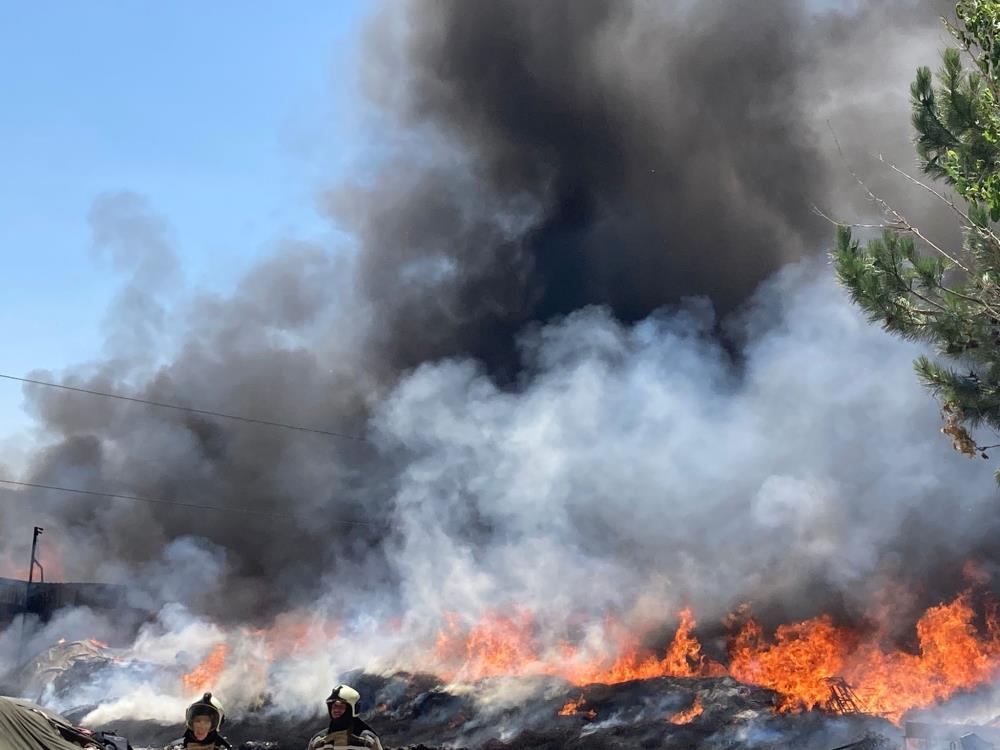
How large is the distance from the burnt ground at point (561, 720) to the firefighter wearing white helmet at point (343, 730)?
18498 mm

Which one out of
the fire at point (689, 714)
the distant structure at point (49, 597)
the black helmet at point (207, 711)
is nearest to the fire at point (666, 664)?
the fire at point (689, 714)

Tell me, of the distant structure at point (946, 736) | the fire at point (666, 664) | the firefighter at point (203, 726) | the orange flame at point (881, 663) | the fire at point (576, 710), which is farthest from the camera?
the fire at point (666, 664)

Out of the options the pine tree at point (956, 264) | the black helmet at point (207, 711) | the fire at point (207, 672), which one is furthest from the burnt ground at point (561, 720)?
the black helmet at point (207, 711)

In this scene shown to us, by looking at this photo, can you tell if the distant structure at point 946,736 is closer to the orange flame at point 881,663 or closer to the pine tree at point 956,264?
the orange flame at point 881,663

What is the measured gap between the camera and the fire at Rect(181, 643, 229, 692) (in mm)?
39375

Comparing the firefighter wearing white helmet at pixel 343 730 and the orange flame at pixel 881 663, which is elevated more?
the orange flame at pixel 881 663

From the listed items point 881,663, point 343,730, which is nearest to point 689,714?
point 881,663

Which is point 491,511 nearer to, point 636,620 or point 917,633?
point 636,620

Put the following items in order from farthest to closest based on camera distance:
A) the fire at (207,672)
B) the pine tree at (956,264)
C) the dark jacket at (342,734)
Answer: the fire at (207,672) → the pine tree at (956,264) → the dark jacket at (342,734)

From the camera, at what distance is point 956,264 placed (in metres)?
14.4

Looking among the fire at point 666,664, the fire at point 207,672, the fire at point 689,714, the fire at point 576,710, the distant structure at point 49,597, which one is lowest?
the fire at point 689,714

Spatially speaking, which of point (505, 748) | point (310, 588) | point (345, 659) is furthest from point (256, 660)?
point (505, 748)

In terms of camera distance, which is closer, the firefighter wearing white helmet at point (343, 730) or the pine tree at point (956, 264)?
the firefighter wearing white helmet at point (343, 730)

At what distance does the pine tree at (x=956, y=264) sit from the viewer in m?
14.3
